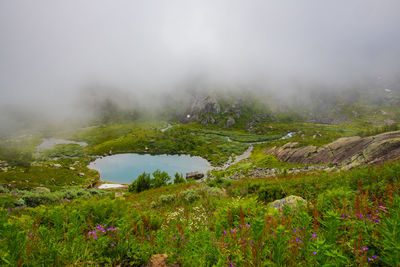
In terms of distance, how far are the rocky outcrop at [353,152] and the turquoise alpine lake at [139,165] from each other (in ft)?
135

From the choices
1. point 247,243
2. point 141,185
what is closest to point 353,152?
point 141,185

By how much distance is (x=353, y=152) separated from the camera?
1196 inches

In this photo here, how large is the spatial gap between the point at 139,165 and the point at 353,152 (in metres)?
87.7

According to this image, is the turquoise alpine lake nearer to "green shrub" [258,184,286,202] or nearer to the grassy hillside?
"green shrub" [258,184,286,202]

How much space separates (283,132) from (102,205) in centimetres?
17393

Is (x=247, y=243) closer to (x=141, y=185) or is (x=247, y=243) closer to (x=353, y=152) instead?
(x=141, y=185)

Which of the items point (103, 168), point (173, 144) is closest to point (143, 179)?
point (103, 168)

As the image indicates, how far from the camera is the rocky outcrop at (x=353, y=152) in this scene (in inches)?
805

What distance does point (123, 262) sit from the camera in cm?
347

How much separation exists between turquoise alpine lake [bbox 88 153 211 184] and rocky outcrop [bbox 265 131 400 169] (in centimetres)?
4114

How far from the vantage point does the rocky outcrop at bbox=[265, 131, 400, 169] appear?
2045 centimetres

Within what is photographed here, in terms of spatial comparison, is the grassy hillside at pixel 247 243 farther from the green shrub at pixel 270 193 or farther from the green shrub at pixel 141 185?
the green shrub at pixel 141 185

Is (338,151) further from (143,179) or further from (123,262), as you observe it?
(123,262)

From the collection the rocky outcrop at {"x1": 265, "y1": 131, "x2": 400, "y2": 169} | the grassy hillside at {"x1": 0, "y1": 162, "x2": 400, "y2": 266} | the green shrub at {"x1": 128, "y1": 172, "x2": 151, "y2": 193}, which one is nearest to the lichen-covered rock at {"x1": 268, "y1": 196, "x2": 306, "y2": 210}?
the grassy hillside at {"x1": 0, "y1": 162, "x2": 400, "y2": 266}
